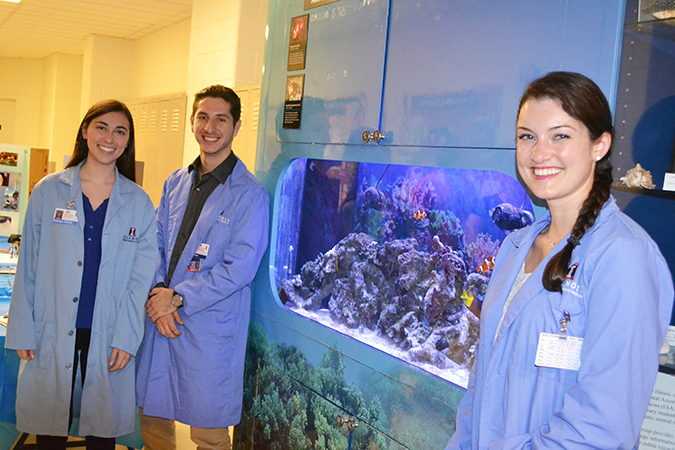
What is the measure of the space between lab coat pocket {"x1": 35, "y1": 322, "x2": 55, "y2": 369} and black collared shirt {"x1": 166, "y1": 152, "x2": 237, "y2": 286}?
0.49 meters

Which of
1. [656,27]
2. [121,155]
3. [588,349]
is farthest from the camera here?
[121,155]

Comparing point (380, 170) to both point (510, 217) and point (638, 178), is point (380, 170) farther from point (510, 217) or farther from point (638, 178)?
point (638, 178)

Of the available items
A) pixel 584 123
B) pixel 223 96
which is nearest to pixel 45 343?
pixel 223 96

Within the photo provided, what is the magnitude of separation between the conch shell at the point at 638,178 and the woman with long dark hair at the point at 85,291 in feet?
5.97

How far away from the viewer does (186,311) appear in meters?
2.27

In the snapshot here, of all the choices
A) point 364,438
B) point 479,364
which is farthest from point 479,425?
point 364,438

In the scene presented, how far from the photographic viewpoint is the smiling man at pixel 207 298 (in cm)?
230

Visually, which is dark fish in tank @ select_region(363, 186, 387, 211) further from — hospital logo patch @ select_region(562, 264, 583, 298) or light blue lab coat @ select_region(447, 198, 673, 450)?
hospital logo patch @ select_region(562, 264, 583, 298)

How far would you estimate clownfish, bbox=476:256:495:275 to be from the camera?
161 centimetres

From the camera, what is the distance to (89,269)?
88.5 inches

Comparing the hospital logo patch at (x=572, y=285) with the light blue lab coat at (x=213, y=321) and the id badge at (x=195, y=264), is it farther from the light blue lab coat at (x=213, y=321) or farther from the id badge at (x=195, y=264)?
the id badge at (x=195, y=264)

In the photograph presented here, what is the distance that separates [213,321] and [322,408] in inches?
23.5

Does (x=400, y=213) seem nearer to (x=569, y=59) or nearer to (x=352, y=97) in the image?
(x=352, y=97)

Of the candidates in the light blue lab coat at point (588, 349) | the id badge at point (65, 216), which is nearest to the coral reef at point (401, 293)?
the light blue lab coat at point (588, 349)
